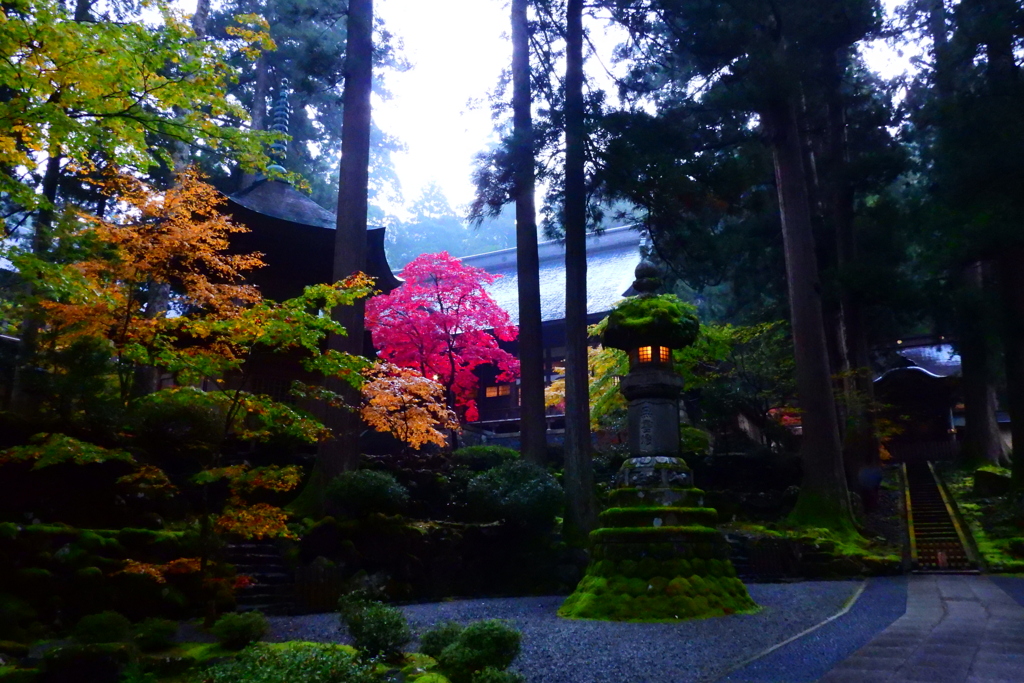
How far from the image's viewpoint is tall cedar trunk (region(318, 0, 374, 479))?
11.3m

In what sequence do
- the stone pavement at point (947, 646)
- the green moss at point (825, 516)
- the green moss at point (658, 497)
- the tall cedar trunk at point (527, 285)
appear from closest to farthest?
the stone pavement at point (947, 646) → the green moss at point (658, 497) → the tall cedar trunk at point (527, 285) → the green moss at point (825, 516)

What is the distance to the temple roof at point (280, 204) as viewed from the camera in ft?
50.1

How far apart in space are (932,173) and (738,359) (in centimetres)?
636

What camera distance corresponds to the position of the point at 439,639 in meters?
4.93

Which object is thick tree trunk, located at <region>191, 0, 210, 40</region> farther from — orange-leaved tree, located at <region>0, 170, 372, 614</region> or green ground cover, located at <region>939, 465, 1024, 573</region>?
green ground cover, located at <region>939, 465, 1024, 573</region>

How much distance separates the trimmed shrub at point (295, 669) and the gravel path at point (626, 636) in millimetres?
1388

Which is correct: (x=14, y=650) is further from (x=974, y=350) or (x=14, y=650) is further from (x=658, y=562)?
(x=974, y=350)

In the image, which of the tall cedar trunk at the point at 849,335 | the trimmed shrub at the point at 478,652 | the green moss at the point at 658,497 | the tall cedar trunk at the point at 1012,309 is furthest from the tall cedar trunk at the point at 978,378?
the trimmed shrub at the point at 478,652

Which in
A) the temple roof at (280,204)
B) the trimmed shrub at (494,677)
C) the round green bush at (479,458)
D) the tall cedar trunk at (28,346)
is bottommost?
the trimmed shrub at (494,677)

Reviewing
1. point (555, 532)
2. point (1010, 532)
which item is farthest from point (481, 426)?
point (1010, 532)

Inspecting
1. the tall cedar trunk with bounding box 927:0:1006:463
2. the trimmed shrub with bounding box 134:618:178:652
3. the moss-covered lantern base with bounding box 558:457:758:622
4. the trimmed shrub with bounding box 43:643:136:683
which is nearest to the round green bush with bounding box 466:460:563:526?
the moss-covered lantern base with bounding box 558:457:758:622

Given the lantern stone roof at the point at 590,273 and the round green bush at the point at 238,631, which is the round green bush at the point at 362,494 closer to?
the round green bush at the point at 238,631

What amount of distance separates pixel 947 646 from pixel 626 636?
2.59 metres

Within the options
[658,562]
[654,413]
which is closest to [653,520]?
[658,562]
